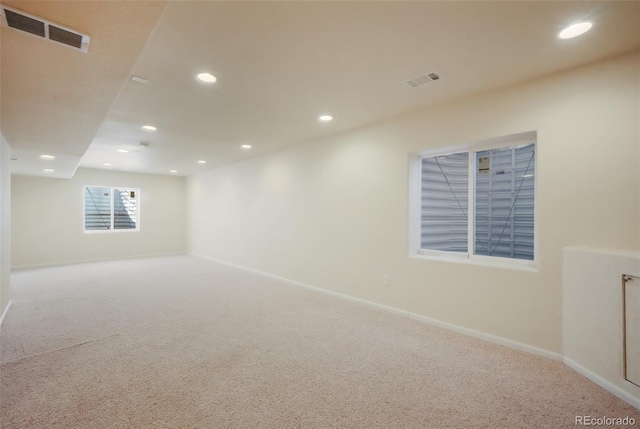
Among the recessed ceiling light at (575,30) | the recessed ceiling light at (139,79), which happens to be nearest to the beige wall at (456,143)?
the recessed ceiling light at (575,30)

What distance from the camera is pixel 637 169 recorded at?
2109mm

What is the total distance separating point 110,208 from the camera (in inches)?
319

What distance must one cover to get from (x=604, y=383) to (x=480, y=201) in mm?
1848

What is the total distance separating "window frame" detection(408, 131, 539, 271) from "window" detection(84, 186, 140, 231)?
8132 millimetres

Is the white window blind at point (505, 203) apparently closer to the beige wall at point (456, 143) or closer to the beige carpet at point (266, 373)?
the beige wall at point (456, 143)

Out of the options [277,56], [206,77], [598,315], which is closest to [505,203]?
[598,315]

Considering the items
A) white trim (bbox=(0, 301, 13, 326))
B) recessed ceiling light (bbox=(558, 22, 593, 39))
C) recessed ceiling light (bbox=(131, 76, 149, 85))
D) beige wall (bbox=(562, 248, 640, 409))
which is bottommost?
white trim (bbox=(0, 301, 13, 326))

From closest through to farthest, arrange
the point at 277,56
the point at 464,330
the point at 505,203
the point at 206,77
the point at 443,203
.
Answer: the point at 277,56 < the point at 206,77 < the point at 464,330 < the point at 505,203 < the point at 443,203

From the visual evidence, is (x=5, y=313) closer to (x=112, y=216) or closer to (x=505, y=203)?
(x=112, y=216)

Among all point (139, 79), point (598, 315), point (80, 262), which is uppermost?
point (139, 79)

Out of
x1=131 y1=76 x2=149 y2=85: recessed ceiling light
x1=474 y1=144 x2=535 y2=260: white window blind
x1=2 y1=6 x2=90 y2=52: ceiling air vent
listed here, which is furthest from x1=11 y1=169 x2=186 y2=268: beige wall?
x1=474 y1=144 x2=535 y2=260: white window blind

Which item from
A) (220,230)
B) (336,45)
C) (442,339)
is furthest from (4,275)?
(442,339)

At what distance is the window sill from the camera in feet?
9.01

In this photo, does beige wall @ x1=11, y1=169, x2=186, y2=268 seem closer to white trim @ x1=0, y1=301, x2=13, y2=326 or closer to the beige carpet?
white trim @ x1=0, y1=301, x2=13, y2=326
